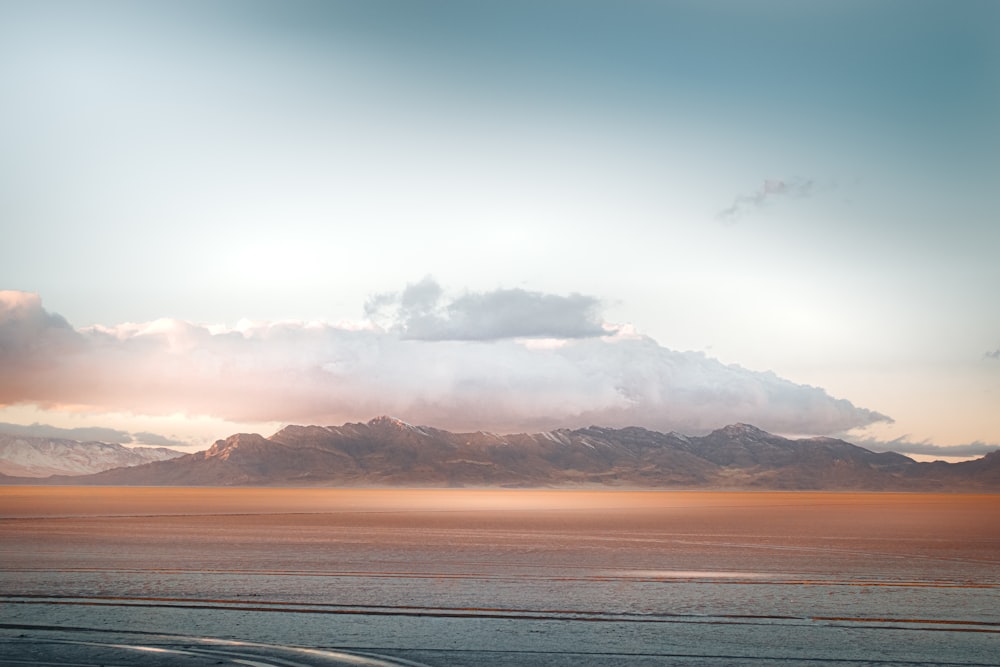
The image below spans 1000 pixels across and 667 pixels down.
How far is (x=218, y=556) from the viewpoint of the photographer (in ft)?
103

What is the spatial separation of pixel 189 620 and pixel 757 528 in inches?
1811

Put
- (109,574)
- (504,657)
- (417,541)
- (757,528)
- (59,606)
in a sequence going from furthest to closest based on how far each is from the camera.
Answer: (757,528) < (417,541) < (109,574) < (59,606) < (504,657)

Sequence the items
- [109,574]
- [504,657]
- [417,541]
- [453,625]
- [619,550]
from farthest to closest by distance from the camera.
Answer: [417,541] < [619,550] < [109,574] < [453,625] < [504,657]

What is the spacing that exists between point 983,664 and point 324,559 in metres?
21.8

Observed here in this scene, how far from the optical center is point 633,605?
19.5 meters

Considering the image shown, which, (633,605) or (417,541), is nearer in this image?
(633,605)

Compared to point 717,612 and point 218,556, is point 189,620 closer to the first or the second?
point 717,612

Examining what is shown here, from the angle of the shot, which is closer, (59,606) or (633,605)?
(59,606)

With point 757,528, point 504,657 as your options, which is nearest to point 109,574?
point 504,657

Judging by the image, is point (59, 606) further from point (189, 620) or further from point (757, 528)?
point (757, 528)

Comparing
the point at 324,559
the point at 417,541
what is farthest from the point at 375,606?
the point at 417,541

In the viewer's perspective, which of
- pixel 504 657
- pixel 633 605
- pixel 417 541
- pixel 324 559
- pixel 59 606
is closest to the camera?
pixel 504 657

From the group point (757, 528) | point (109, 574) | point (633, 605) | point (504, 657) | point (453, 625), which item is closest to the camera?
point (504, 657)

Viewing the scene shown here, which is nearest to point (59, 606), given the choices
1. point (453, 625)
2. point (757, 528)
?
point (453, 625)
